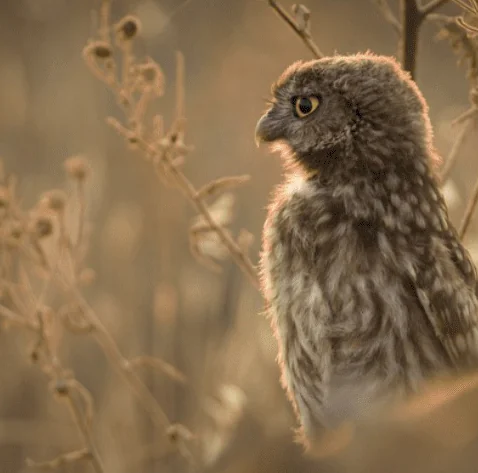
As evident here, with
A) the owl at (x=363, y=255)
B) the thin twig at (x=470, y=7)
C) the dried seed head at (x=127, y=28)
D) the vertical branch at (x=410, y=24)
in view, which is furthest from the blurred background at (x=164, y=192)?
the thin twig at (x=470, y=7)

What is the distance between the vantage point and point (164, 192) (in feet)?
13.3

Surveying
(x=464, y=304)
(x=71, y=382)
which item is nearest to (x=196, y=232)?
(x=71, y=382)

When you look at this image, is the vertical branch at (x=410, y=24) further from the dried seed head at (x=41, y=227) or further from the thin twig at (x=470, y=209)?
the dried seed head at (x=41, y=227)

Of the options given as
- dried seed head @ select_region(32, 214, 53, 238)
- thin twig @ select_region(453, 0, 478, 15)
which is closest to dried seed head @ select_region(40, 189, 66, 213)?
dried seed head @ select_region(32, 214, 53, 238)

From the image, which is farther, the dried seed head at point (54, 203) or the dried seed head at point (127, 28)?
the dried seed head at point (54, 203)

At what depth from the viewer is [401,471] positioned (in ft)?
3.30

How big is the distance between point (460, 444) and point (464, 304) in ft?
4.33

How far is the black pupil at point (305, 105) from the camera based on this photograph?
8.03ft

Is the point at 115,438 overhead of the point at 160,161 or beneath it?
beneath

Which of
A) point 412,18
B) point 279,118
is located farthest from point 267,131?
point 412,18

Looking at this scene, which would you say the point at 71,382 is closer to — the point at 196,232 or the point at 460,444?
the point at 196,232

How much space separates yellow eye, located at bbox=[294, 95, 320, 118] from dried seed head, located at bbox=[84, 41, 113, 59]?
0.54m

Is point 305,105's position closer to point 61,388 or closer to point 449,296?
point 449,296

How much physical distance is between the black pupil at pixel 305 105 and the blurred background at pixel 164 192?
0.43 meters
